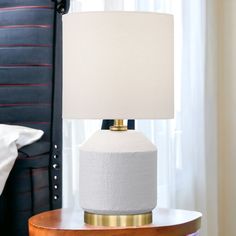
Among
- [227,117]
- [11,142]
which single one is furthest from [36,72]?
[227,117]

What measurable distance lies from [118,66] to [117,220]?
18.4 inches

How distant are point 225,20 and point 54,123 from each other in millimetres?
1366

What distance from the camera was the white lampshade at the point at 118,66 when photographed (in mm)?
1620

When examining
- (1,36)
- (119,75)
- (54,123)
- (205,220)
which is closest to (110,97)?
(119,75)

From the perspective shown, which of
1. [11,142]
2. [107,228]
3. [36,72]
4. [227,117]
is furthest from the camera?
[227,117]

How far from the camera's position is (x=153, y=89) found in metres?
1.65

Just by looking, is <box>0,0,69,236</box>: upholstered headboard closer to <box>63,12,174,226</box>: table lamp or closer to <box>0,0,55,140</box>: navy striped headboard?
<box>0,0,55,140</box>: navy striped headboard

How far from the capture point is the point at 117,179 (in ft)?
5.41

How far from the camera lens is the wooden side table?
1.58 m

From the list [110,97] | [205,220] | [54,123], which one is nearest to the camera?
[110,97]

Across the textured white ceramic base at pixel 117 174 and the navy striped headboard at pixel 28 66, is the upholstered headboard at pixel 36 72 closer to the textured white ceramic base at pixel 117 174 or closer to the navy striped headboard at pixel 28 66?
the navy striped headboard at pixel 28 66

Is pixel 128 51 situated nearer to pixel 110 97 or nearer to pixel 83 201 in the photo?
pixel 110 97

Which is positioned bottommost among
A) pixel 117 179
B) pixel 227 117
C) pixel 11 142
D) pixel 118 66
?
pixel 117 179

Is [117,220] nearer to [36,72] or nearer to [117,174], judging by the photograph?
[117,174]
